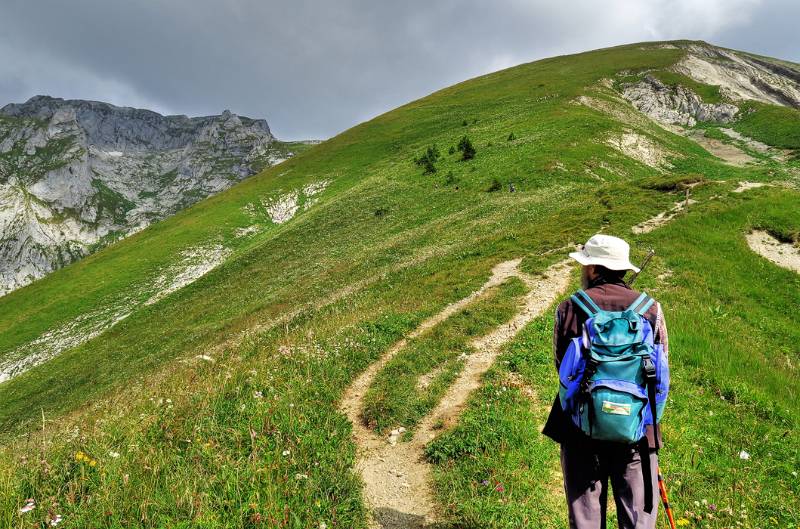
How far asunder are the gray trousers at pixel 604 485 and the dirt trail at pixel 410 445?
98.0 inches

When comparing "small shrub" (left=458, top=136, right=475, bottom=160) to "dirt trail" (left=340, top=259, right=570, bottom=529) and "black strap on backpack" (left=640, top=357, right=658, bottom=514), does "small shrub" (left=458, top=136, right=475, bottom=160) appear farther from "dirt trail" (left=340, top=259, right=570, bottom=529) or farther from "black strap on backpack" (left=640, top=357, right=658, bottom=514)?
"black strap on backpack" (left=640, top=357, right=658, bottom=514)

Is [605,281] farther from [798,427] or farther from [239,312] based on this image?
[239,312]

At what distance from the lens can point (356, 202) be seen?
50531 millimetres

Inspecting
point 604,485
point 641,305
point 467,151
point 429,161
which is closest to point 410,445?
point 604,485

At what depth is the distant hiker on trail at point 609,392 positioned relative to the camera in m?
3.85

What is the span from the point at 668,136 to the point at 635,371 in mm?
64974

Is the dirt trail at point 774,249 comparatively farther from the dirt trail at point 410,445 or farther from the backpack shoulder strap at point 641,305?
the backpack shoulder strap at point 641,305

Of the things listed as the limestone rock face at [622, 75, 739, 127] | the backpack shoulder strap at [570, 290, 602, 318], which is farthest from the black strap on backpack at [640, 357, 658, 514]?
the limestone rock face at [622, 75, 739, 127]

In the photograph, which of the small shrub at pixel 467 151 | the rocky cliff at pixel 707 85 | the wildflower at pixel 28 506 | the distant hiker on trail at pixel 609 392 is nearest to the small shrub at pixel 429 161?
the small shrub at pixel 467 151

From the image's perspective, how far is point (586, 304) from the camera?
171 inches

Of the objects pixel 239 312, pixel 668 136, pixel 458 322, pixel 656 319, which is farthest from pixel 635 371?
pixel 668 136

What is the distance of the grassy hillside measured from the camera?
5.59m

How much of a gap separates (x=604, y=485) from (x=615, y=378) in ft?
4.47

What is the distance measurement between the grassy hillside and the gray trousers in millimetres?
1654
